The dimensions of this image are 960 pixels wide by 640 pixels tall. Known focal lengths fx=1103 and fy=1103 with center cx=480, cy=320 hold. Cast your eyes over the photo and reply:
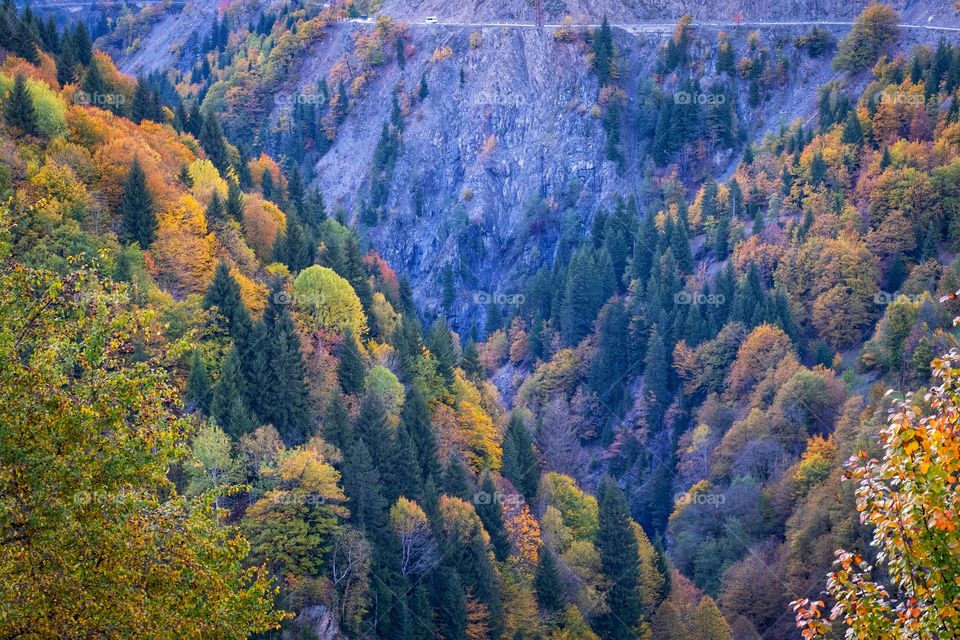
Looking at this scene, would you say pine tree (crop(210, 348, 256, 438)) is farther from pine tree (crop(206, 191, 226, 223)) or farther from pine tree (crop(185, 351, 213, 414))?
pine tree (crop(206, 191, 226, 223))

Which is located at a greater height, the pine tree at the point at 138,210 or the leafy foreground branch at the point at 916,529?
the leafy foreground branch at the point at 916,529

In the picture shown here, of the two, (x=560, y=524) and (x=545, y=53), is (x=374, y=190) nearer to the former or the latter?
(x=545, y=53)

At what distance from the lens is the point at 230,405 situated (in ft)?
188

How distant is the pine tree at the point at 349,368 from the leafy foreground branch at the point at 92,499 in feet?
162

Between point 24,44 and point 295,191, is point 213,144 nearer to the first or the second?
point 295,191

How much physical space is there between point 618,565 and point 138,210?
39.9 m

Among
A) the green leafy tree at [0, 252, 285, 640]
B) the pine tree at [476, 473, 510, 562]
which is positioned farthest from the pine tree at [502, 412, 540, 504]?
the green leafy tree at [0, 252, 285, 640]

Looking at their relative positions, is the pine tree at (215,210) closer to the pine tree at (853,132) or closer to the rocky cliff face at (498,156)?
the pine tree at (853,132)

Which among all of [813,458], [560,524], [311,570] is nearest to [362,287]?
[560,524]

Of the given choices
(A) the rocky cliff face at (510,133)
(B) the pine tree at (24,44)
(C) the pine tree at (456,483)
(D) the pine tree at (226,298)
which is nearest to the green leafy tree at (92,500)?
(D) the pine tree at (226,298)

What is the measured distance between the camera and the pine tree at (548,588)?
70.1 m

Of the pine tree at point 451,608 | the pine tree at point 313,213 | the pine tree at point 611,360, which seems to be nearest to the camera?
the pine tree at point 451,608

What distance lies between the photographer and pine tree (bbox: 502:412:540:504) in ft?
266

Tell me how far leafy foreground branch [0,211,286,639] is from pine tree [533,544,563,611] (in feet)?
170
